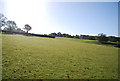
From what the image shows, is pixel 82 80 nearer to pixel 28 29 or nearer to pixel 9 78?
pixel 9 78

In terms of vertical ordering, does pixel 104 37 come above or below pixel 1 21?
below

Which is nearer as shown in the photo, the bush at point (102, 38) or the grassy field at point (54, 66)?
the grassy field at point (54, 66)

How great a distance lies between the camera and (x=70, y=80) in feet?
13.5

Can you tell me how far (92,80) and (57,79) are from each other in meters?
2.01

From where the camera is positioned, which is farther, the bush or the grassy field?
the bush

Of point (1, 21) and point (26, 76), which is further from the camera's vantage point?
point (1, 21)

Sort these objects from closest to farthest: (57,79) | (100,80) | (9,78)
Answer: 1. (9,78)
2. (57,79)
3. (100,80)

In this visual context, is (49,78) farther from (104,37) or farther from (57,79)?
(104,37)

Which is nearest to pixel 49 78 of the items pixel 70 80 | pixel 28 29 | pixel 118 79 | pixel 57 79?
pixel 57 79

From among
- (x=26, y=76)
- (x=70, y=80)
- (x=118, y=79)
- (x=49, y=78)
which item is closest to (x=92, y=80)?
(x=70, y=80)

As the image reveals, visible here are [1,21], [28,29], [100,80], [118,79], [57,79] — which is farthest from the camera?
[28,29]

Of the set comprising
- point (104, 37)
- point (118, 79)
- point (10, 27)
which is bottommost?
point (118, 79)

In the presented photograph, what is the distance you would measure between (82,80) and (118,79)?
253 cm

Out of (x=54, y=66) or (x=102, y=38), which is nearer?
(x=54, y=66)
